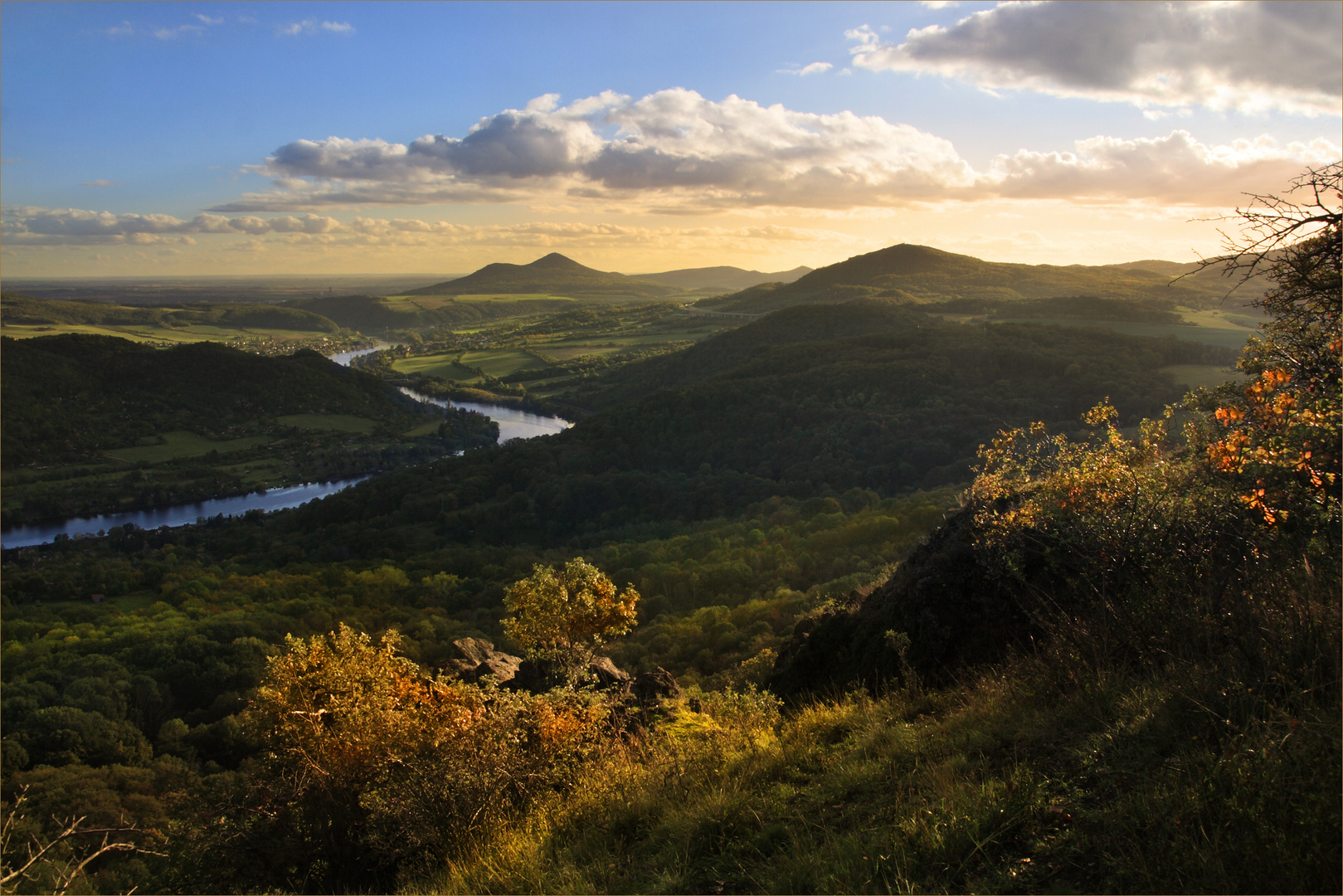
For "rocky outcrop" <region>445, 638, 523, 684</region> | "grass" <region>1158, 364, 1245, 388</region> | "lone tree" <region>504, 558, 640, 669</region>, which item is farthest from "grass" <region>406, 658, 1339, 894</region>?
"grass" <region>1158, 364, 1245, 388</region>

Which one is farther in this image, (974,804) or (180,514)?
(180,514)

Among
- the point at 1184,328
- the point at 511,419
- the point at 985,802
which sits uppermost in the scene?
the point at 1184,328

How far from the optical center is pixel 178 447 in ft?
321

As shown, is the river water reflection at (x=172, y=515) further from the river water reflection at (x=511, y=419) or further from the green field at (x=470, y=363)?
the green field at (x=470, y=363)

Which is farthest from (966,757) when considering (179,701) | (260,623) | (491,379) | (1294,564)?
(491,379)

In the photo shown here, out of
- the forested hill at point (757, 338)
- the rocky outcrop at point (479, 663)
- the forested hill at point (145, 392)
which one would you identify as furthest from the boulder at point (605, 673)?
the forested hill at point (145, 392)

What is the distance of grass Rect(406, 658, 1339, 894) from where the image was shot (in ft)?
12.5

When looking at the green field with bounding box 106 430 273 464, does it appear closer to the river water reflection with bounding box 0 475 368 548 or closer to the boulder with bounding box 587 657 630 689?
the river water reflection with bounding box 0 475 368 548

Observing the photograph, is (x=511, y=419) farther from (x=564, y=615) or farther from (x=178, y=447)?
(x=564, y=615)

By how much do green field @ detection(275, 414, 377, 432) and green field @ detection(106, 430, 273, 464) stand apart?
6.82 metres

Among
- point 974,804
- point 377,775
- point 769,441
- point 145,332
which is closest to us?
point 974,804

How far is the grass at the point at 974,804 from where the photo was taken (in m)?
3.79

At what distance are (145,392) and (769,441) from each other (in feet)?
323

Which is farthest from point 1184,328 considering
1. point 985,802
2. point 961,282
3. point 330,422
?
point 330,422
